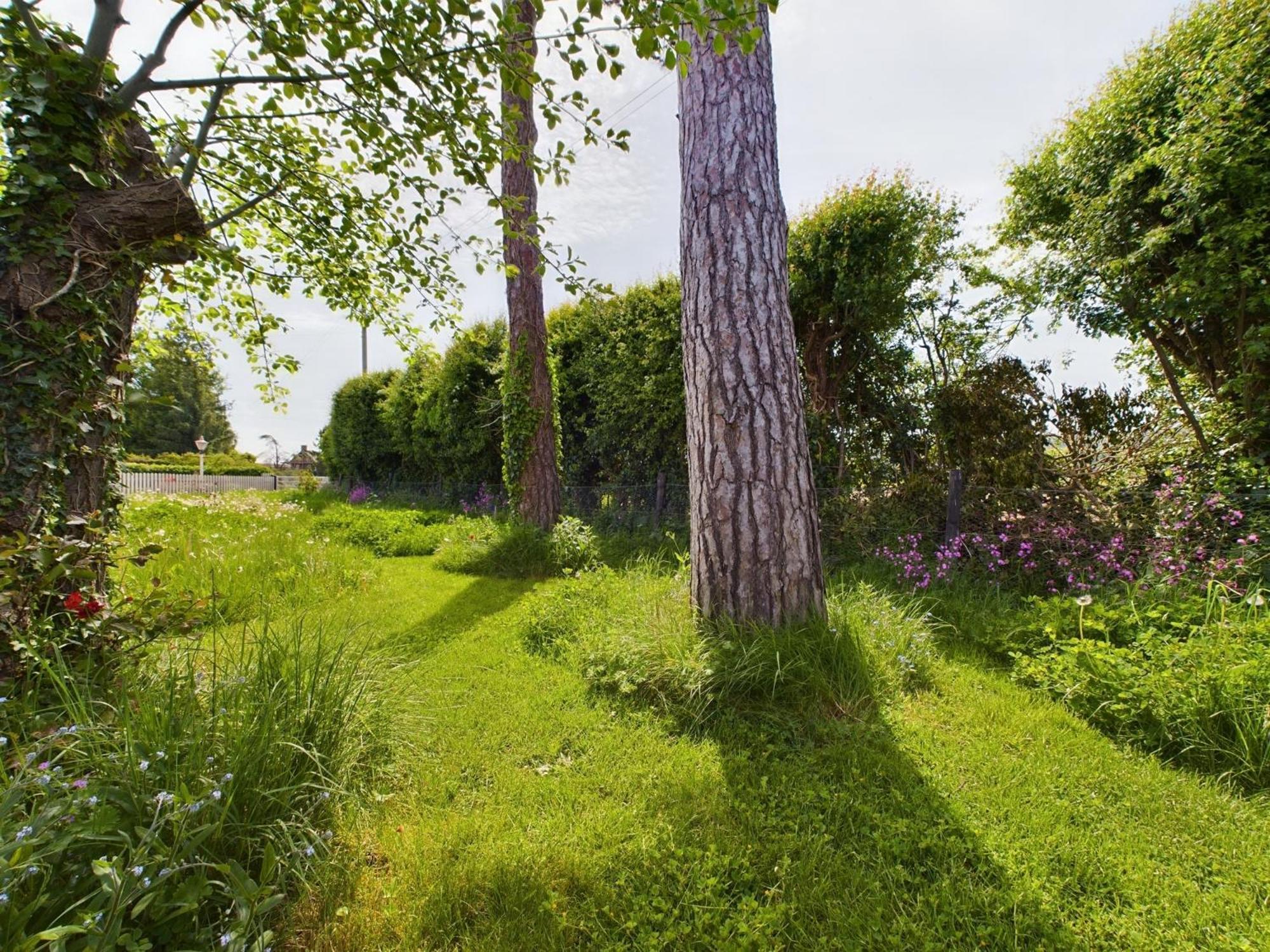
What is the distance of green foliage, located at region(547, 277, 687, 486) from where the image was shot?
20.4ft

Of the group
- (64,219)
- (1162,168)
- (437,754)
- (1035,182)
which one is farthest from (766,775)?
(1035,182)

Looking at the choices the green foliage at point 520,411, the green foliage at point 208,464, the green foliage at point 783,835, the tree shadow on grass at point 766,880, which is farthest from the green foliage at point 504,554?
the green foliage at point 208,464

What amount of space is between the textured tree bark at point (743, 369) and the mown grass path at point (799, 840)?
0.82 metres

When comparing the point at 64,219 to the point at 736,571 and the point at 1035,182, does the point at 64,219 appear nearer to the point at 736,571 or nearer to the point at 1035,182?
the point at 736,571

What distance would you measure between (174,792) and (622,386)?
594 centimetres

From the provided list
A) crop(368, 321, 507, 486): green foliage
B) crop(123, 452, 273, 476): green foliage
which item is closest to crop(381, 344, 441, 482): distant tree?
crop(368, 321, 507, 486): green foliage

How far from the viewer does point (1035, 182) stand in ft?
15.1

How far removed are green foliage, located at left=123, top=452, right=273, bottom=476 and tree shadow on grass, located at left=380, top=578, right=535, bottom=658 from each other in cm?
2637

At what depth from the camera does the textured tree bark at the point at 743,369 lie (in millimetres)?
2854

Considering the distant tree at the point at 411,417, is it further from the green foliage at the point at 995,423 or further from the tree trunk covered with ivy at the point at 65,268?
the green foliage at the point at 995,423

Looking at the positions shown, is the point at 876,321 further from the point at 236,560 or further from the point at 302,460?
the point at 302,460

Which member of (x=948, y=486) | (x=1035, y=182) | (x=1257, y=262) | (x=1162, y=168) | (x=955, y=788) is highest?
(x=1035, y=182)

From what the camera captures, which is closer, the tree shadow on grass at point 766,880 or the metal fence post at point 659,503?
the tree shadow on grass at point 766,880

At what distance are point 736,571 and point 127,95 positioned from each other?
139 inches
